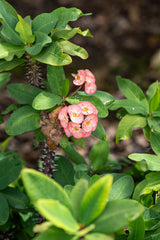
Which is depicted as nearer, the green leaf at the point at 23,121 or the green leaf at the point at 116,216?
the green leaf at the point at 116,216

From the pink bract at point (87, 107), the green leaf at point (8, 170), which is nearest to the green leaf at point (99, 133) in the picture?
the pink bract at point (87, 107)

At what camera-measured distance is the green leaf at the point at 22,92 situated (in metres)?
1.16

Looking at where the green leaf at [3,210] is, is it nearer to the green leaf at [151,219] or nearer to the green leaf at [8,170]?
the green leaf at [8,170]

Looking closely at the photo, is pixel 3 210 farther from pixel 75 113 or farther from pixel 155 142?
pixel 155 142

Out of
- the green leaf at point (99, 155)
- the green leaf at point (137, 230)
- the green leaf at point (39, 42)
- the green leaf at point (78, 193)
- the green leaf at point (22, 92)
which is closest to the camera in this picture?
the green leaf at point (78, 193)

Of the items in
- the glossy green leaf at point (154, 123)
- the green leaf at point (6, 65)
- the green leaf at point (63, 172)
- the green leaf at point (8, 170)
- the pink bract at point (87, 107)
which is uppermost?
the green leaf at point (6, 65)


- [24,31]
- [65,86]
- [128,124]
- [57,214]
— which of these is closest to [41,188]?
[57,214]

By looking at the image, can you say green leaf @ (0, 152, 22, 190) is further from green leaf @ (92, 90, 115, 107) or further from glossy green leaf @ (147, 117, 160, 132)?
glossy green leaf @ (147, 117, 160, 132)

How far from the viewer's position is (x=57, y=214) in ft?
2.11

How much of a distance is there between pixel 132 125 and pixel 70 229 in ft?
2.56

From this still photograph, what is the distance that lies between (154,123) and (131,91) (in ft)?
0.68

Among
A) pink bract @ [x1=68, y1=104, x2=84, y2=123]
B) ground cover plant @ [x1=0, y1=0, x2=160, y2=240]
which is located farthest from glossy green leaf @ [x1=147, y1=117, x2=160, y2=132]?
pink bract @ [x1=68, y1=104, x2=84, y2=123]

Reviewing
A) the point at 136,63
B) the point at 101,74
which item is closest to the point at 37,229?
the point at 101,74

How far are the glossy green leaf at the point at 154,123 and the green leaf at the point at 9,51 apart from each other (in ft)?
2.08
